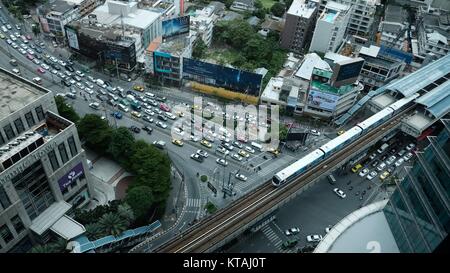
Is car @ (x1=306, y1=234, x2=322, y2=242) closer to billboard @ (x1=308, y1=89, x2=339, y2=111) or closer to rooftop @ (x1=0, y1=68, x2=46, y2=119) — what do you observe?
billboard @ (x1=308, y1=89, x2=339, y2=111)

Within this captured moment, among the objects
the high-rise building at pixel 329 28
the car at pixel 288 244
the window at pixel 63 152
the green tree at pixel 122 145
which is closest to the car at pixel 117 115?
the green tree at pixel 122 145

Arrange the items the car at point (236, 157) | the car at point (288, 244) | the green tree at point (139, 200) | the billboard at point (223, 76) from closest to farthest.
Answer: the green tree at point (139, 200)
the car at point (288, 244)
the car at point (236, 157)
the billboard at point (223, 76)

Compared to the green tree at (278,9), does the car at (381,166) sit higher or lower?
lower

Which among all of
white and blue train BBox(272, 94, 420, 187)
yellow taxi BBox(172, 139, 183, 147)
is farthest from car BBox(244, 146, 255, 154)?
yellow taxi BBox(172, 139, 183, 147)

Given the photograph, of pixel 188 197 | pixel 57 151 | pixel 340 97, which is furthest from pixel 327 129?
pixel 57 151

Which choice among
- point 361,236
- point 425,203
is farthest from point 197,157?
point 425,203

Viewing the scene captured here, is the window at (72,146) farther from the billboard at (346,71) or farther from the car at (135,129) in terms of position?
the billboard at (346,71)

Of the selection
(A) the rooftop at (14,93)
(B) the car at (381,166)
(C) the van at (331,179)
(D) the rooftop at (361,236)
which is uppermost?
(A) the rooftop at (14,93)
